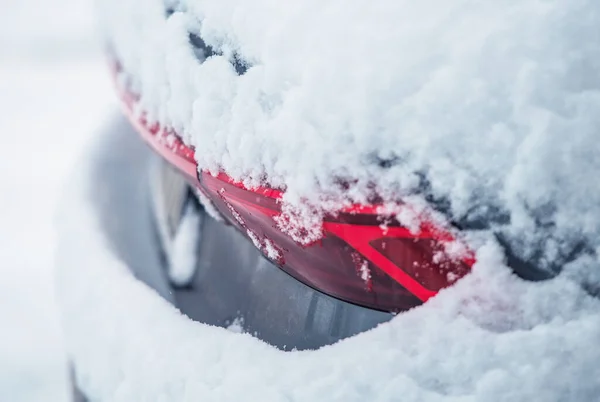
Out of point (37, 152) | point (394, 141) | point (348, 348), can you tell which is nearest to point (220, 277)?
point (348, 348)

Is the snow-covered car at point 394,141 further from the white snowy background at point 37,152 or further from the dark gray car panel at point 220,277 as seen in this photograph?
the white snowy background at point 37,152

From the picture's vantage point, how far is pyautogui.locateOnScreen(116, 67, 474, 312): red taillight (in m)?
0.73

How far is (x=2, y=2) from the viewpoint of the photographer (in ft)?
19.2

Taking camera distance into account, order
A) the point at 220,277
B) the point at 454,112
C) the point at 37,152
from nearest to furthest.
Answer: the point at 454,112, the point at 220,277, the point at 37,152

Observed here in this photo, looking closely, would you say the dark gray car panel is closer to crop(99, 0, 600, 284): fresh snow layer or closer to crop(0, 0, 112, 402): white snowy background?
crop(99, 0, 600, 284): fresh snow layer

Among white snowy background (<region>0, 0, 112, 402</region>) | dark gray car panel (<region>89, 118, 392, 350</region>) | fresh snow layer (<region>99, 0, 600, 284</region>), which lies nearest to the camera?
fresh snow layer (<region>99, 0, 600, 284</region>)

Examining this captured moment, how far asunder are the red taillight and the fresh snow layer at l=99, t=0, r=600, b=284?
4 cm

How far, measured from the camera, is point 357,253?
76 cm

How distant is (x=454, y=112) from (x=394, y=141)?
74 mm

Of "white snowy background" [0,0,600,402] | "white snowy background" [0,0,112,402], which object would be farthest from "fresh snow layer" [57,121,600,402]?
"white snowy background" [0,0,112,402]

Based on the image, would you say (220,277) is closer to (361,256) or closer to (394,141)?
(361,256)

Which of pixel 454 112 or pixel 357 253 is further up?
pixel 454 112

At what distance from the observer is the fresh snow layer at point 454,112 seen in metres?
0.67

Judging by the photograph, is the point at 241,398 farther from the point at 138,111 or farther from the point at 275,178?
the point at 138,111
